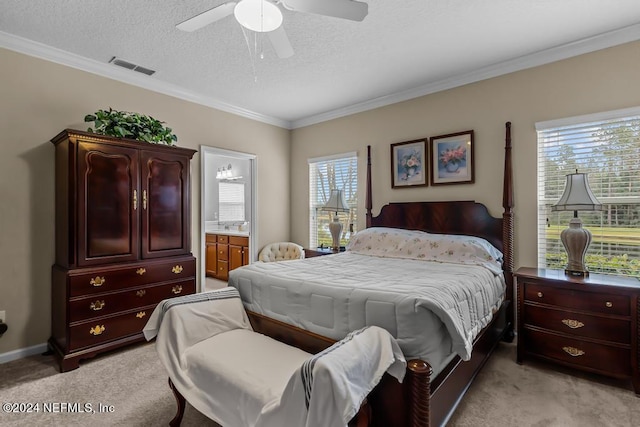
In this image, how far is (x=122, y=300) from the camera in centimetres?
278

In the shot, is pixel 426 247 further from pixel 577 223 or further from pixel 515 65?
pixel 515 65

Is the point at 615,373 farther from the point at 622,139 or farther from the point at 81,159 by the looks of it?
the point at 81,159

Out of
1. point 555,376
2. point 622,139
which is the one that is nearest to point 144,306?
point 555,376

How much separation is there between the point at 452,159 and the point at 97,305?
147 inches

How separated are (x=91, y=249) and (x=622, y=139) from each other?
4.59m

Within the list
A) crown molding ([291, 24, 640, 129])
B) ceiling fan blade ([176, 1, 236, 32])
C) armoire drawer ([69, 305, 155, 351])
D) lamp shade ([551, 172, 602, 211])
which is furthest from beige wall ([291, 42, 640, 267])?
armoire drawer ([69, 305, 155, 351])

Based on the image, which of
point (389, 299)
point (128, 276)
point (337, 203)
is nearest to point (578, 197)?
point (389, 299)

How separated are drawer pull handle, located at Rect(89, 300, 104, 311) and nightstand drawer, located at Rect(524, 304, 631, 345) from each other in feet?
11.6

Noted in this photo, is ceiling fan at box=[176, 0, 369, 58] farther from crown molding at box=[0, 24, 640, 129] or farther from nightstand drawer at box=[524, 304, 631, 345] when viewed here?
nightstand drawer at box=[524, 304, 631, 345]

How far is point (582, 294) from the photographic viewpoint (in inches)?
89.6

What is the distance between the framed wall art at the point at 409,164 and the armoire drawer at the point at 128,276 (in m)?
2.60

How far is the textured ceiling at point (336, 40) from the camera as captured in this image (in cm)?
230

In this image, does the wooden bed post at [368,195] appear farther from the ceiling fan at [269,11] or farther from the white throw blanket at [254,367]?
the ceiling fan at [269,11]

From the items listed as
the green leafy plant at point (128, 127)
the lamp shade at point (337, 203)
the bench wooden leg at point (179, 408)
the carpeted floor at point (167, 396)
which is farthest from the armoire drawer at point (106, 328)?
the lamp shade at point (337, 203)
